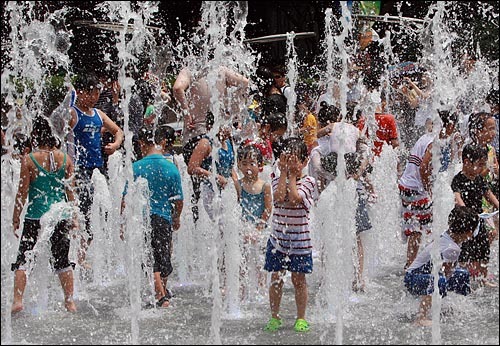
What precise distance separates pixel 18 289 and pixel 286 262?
181cm

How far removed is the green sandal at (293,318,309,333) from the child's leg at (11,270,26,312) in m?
1.83

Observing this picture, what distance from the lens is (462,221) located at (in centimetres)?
543

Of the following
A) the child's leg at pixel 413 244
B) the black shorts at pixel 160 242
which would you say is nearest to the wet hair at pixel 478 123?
the child's leg at pixel 413 244

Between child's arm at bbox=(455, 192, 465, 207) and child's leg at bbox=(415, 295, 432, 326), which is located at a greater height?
child's arm at bbox=(455, 192, 465, 207)

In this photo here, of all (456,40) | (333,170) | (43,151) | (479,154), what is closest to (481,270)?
(479,154)

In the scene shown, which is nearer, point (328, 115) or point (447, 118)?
point (447, 118)

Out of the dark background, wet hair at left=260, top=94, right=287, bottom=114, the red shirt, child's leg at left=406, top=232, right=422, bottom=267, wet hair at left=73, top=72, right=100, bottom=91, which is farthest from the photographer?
the dark background

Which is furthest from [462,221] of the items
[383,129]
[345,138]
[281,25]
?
[281,25]

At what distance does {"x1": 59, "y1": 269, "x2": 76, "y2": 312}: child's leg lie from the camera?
234 inches

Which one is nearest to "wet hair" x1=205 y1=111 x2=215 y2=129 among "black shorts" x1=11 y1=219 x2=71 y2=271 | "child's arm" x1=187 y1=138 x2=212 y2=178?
"child's arm" x1=187 y1=138 x2=212 y2=178

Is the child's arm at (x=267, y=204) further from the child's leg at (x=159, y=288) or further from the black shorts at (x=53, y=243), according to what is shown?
the black shorts at (x=53, y=243)

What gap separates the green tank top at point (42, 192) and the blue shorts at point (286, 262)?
1.48m

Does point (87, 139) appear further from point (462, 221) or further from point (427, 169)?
point (462, 221)

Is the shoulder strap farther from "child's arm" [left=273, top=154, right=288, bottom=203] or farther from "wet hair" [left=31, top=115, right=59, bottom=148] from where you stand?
"child's arm" [left=273, top=154, right=288, bottom=203]
